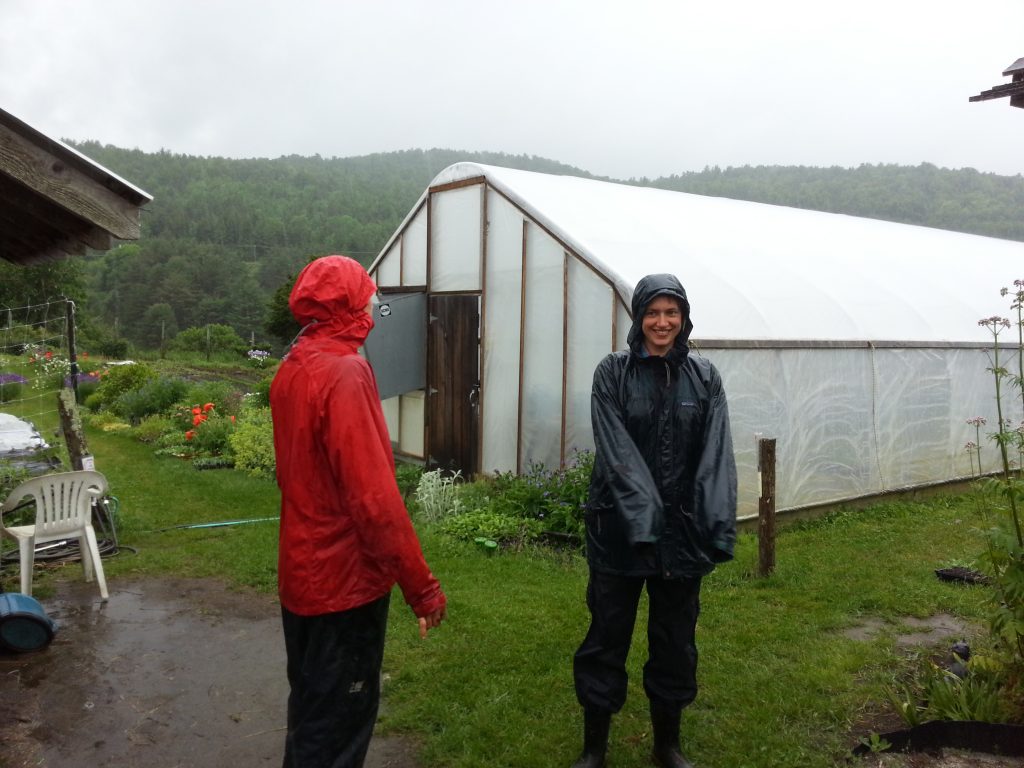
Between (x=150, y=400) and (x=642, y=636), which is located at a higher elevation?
(x=150, y=400)

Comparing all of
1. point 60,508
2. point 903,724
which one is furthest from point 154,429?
point 903,724

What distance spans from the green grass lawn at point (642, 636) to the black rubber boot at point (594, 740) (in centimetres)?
14

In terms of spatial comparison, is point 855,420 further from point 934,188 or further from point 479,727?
point 934,188

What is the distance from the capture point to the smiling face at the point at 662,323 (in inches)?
120

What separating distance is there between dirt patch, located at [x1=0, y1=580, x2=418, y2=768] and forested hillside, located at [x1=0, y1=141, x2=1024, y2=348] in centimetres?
2460

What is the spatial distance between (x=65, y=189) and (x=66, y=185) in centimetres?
2

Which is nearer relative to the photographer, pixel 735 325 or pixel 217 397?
pixel 735 325

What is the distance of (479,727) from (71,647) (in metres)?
2.62

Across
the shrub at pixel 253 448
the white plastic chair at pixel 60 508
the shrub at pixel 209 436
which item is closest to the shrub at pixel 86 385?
the shrub at pixel 209 436

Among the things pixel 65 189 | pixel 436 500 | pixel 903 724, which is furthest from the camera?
pixel 436 500

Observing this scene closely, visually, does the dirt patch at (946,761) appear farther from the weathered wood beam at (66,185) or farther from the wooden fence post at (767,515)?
the weathered wood beam at (66,185)

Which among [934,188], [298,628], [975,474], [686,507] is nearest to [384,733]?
[298,628]

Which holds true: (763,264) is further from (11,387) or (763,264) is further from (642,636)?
(11,387)

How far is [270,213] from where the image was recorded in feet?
171
